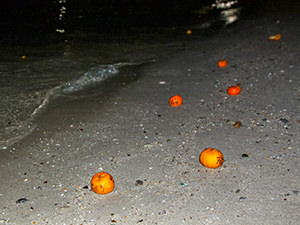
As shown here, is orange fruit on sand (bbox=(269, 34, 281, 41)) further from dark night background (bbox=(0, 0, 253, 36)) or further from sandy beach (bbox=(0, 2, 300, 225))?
dark night background (bbox=(0, 0, 253, 36))

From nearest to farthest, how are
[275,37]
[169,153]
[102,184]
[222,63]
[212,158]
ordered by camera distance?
[102,184] → [212,158] → [169,153] → [222,63] → [275,37]

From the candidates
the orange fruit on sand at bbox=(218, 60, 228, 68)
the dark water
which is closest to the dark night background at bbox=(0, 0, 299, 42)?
the dark water

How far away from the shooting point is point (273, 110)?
4.49 metres

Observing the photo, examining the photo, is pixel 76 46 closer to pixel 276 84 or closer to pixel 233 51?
pixel 233 51

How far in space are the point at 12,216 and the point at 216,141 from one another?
7.36 feet

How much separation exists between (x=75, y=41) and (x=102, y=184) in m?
5.42

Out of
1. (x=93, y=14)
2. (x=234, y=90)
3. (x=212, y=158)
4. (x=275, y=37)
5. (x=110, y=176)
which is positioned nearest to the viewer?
(x=110, y=176)

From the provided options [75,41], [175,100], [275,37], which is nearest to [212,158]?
[175,100]

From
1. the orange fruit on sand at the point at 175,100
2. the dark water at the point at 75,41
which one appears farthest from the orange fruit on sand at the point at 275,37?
the orange fruit on sand at the point at 175,100

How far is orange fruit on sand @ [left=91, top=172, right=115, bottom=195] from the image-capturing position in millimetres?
3182

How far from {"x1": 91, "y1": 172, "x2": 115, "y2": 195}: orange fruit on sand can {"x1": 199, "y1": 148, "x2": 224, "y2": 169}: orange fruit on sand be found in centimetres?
96

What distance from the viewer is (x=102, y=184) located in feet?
10.4

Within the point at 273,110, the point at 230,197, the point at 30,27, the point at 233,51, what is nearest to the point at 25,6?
the point at 30,27

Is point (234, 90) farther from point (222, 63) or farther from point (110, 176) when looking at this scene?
point (110, 176)
